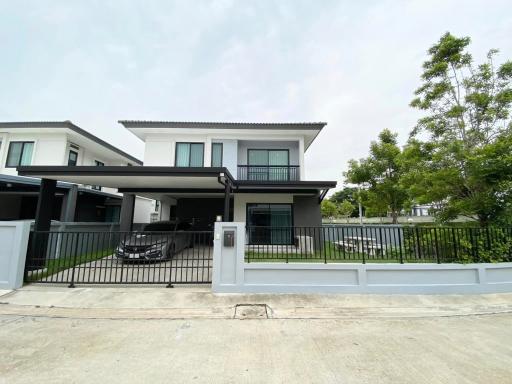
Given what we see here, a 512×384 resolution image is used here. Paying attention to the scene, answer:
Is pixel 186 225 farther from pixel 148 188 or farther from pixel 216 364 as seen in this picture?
pixel 216 364

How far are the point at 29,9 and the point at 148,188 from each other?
7.47 metres

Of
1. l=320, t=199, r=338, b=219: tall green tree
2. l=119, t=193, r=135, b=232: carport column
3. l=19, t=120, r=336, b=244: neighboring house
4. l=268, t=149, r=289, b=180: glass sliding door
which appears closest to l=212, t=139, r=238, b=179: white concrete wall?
l=19, t=120, r=336, b=244: neighboring house

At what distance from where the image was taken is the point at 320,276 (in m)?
5.52

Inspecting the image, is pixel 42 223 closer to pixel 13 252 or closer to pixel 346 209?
pixel 13 252

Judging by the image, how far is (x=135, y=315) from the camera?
14.7 feet

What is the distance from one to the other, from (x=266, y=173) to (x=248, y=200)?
1818 mm

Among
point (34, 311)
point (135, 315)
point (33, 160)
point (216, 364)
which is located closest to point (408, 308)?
point (216, 364)

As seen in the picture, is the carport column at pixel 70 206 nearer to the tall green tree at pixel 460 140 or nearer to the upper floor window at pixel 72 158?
the upper floor window at pixel 72 158

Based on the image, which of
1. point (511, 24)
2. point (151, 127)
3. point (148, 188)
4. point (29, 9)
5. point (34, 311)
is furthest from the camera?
point (151, 127)

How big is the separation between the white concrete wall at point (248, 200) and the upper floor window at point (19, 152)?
12.0 metres

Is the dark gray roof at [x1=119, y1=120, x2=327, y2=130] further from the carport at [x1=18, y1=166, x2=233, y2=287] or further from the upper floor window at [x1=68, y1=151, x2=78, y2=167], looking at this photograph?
the carport at [x1=18, y1=166, x2=233, y2=287]

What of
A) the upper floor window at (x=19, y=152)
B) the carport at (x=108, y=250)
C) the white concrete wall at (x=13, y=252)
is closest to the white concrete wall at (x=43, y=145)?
the upper floor window at (x=19, y=152)

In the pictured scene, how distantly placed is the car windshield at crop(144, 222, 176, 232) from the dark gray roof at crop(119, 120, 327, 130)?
5.11 m

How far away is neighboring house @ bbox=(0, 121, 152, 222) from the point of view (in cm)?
1126
